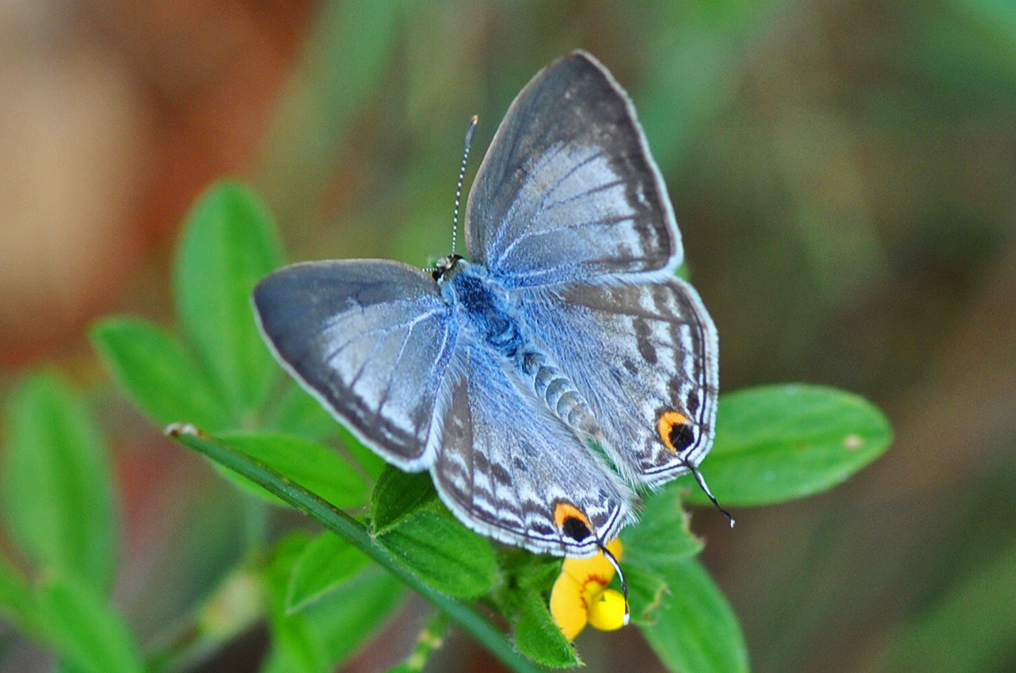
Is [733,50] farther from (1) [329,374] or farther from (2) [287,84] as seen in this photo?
(1) [329,374]

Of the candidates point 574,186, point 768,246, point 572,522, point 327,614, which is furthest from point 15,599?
point 768,246

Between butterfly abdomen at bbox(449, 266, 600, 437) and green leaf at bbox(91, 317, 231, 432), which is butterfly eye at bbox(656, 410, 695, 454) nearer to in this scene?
butterfly abdomen at bbox(449, 266, 600, 437)

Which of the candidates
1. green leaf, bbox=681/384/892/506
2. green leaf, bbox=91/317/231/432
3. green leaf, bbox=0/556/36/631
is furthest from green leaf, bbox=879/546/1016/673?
green leaf, bbox=0/556/36/631

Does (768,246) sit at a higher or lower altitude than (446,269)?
lower

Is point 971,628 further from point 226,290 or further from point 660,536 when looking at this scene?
point 226,290

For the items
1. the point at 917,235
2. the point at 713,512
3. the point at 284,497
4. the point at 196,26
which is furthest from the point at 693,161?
the point at 284,497
